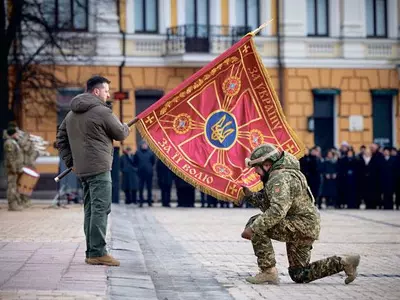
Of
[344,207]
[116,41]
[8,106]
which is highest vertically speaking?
[116,41]

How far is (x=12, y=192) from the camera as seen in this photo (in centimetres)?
2422

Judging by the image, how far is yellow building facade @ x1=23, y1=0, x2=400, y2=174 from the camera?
125 ft

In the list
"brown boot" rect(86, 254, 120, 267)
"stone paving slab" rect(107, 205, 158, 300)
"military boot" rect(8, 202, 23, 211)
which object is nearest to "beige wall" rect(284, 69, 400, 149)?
"military boot" rect(8, 202, 23, 211)

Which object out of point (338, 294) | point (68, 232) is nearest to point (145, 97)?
point (68, 232)

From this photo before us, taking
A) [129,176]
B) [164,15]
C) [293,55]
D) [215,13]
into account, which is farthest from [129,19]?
[129,176]

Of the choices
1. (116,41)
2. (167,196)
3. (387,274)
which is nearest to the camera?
(387,274)

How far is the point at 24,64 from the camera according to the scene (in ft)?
113

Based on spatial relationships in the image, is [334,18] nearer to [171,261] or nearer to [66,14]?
[66,14]

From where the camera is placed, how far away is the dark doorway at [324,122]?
3950cm

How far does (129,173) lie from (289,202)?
19948mm

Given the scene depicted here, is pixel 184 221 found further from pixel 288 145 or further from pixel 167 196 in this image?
pixel 288 145

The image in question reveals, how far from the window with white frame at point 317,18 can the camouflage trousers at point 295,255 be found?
29958 mm

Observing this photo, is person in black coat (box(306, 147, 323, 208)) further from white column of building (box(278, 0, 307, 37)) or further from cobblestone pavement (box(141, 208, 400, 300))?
white column of building (box(278, 0, 307, 37))

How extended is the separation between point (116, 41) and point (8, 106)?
5.95m
